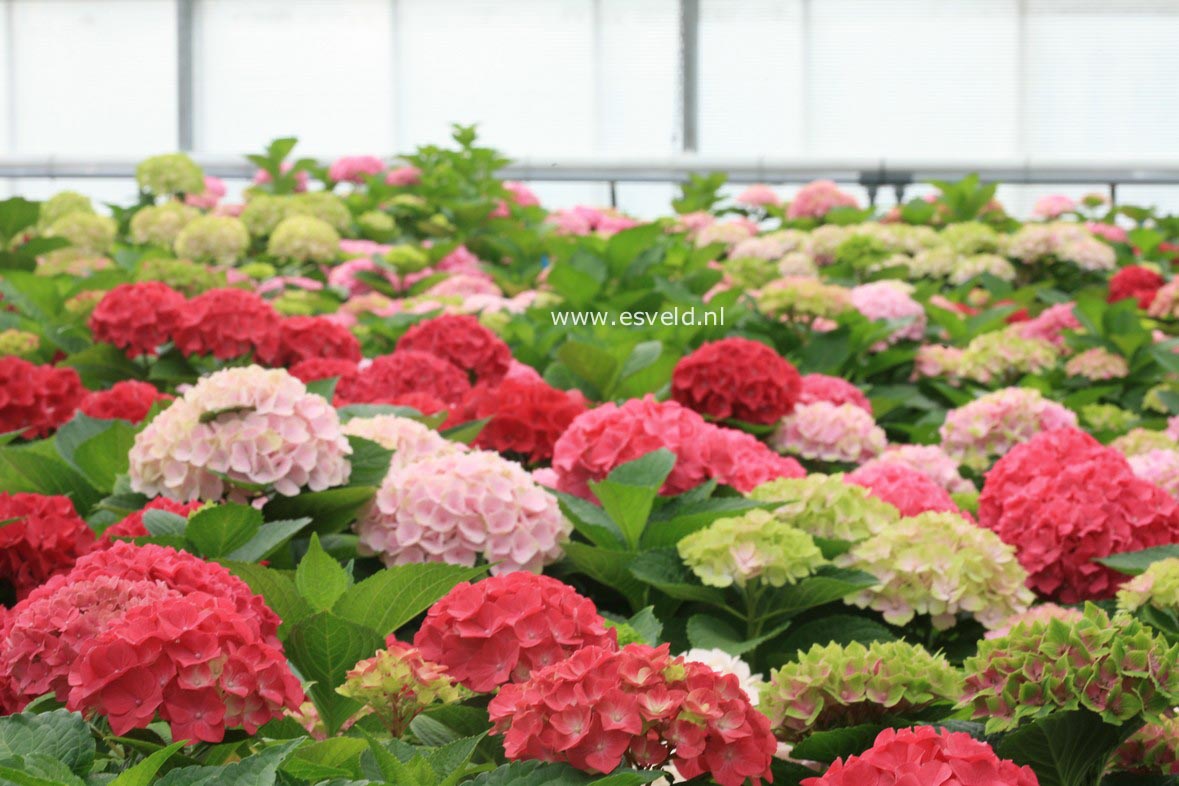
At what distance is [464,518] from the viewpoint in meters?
1.12

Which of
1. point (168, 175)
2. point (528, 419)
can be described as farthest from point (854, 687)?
point (168, 175)

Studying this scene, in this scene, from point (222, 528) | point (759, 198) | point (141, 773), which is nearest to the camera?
point (141, 773)

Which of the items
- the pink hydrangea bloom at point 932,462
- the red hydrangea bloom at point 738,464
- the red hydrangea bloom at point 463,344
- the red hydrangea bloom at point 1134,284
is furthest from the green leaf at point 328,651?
the red hydrangea bloom at point 1134,284

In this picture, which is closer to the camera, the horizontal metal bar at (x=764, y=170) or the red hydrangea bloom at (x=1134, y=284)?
the red hydrangea bloom at (x=1134, y=284)

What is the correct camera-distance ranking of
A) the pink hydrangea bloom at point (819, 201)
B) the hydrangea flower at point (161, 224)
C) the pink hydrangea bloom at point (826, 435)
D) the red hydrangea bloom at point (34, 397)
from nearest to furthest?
the red hydrangea bloom at point (34, 397), the pink hydrangea bloom at point (826, 435), the hydrangea flower at point (161, 224), the pink hydrangea bloom at point (819, 201)

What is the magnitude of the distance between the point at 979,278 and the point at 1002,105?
5529mm

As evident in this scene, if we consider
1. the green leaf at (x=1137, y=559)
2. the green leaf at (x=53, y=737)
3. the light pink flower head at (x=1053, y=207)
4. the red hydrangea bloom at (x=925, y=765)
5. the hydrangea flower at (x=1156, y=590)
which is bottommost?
the green leaf at (x=1137, y=559)

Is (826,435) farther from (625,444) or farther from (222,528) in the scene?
(222,528)

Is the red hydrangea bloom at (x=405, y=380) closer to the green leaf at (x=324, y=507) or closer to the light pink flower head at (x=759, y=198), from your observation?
the green leaf at (x=324, y=507)

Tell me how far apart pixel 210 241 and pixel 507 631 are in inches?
85.0

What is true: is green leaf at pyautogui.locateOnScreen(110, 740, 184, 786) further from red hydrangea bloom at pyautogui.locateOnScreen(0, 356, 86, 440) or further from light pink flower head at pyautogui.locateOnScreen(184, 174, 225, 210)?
light pink flower head at pyautogui.locateOnScreen(184, 174, 225, 210)

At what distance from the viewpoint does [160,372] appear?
1635 mm

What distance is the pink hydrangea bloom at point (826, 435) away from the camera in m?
1.62

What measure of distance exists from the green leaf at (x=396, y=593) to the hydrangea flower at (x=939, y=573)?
14.0 inches
